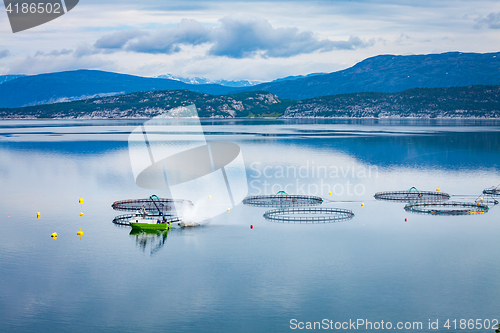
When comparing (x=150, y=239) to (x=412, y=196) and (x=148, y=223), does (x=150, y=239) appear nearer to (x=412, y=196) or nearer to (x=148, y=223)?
(x=148, y=223)

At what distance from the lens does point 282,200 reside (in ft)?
287

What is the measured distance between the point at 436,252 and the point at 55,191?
244 feet

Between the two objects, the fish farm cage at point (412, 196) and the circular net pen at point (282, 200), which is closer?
the circular net pen at point (282, 200)

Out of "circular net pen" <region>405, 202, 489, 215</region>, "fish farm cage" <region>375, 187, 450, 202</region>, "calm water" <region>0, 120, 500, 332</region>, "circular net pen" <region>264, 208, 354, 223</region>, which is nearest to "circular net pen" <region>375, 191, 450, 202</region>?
"fish farm cage" <region>375, 187, 450, 202</region>

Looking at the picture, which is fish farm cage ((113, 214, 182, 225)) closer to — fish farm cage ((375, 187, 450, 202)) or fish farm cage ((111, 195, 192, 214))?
fish farm cage ((111, 195, 192, 214))

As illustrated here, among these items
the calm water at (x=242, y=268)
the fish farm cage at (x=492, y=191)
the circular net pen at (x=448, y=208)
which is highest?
the calm water at (x=242, y=268)

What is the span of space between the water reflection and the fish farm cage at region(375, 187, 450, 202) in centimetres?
4250

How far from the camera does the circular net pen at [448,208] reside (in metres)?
79.7

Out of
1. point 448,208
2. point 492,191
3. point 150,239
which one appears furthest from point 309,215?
point 492,191

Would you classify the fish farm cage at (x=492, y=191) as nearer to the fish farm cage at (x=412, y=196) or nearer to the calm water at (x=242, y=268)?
the calm water at (x=242, y=268)

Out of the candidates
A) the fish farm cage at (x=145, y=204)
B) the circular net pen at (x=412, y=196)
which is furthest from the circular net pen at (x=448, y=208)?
the fish farm cage at (x=145, y=204)

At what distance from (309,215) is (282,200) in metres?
10.1

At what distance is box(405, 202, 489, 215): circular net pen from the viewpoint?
79656mm

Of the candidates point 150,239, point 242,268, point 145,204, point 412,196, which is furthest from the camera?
point 412,196
